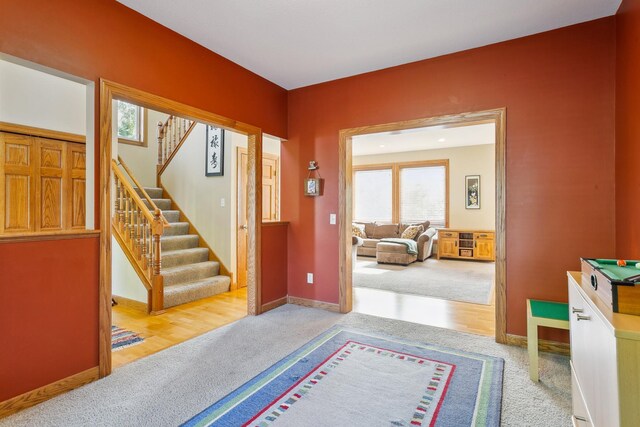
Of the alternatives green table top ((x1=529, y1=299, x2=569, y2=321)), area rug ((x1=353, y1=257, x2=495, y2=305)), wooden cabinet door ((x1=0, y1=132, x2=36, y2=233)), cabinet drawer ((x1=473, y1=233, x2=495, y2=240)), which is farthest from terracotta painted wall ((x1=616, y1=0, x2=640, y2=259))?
wooden cabinet door ((x1=0, y1=132, x2=36, y2=233))

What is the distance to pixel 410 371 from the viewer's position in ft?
8.05

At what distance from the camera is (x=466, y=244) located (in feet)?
25.9

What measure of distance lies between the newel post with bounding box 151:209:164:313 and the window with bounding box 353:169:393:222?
6.62 metres

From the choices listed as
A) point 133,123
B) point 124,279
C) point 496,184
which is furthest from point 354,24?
point 133,123

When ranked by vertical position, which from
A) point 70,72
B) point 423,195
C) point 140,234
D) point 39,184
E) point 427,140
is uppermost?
point 427,140

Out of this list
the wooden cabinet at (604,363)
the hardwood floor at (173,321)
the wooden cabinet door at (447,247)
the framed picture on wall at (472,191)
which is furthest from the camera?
the framed picture on wall at (472,191)

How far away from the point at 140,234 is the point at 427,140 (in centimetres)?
618

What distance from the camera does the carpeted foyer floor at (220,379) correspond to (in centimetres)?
193

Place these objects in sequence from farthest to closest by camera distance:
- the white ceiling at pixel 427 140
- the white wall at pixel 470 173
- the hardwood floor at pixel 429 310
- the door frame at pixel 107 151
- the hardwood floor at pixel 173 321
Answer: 1. the white wall at pixel 470 173
2. the white ceiling at pixel 427 140
3. the hardwood floor at pixel 429 310
4. the hardwood floor at pixel 173 321
5. the door frame at pixel 107 151

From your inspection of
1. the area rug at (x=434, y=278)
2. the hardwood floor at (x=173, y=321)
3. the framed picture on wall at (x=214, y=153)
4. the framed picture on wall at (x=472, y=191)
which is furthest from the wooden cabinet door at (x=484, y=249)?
the framed picture on wall at (x=214, y=153)

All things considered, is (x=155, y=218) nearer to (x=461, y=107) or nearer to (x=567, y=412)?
(x=461, y=107)

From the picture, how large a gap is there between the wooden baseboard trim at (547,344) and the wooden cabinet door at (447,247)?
206 inches

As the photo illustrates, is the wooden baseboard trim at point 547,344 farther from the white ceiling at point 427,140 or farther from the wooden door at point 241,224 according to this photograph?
the white ceiling at point 427,140

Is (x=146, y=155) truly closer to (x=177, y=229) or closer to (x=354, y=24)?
(x=177, y=229)
